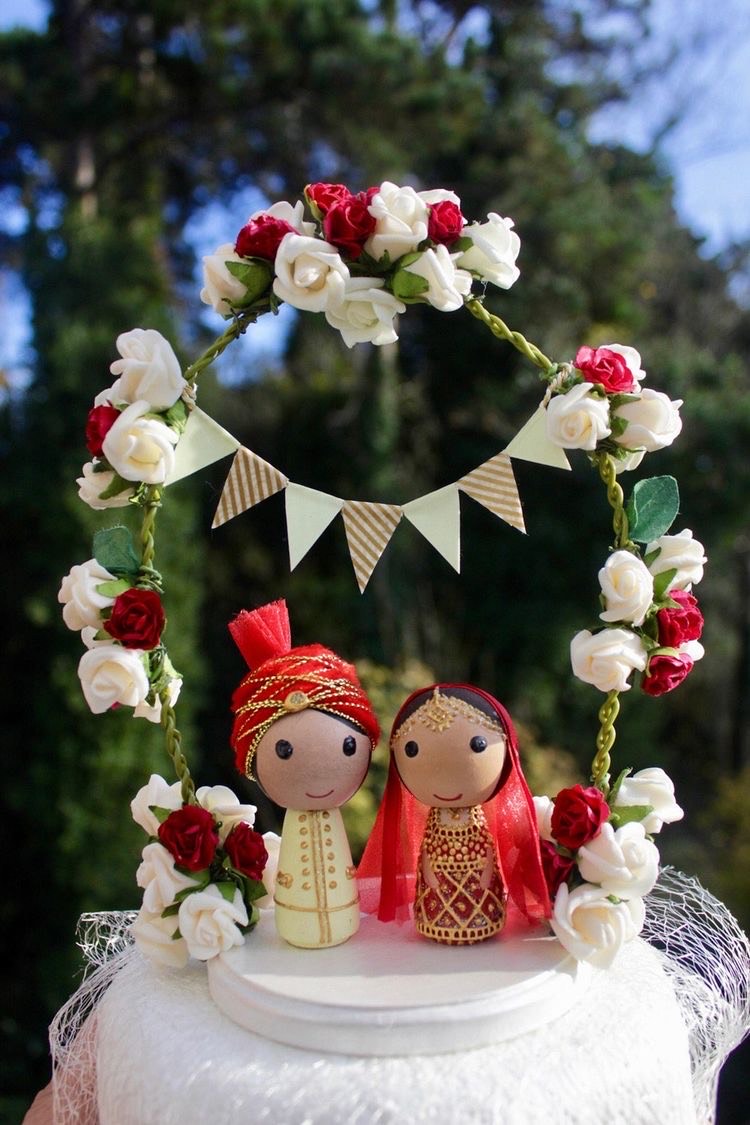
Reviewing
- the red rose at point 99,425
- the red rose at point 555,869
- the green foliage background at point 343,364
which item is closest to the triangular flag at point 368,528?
the red rose at point 99,425

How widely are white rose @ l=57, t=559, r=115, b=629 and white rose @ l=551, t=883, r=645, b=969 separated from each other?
0.66m

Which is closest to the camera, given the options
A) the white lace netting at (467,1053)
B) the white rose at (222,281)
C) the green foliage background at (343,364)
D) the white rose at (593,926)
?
the white lace netting at (467,1053)

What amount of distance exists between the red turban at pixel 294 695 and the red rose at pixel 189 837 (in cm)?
8

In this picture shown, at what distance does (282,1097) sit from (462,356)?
457 centimetres

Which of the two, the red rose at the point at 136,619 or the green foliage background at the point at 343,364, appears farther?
the green foliage background at the point at 343,364

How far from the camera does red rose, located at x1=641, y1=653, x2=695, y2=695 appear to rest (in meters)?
1.21

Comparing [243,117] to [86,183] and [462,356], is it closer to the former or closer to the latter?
[86,183]

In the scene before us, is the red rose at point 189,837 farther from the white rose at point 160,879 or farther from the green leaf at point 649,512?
the green leaf at point 649,512

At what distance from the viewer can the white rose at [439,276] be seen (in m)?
1.21

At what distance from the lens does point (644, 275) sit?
20.4 feet

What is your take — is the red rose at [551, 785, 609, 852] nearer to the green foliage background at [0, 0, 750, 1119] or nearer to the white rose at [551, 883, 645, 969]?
the white rose at [551, 883, 645, 969]

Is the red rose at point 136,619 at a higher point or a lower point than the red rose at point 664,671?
higher

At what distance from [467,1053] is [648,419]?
29.5 inches

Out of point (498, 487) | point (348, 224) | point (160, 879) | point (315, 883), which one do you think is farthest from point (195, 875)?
point (348, 224)
